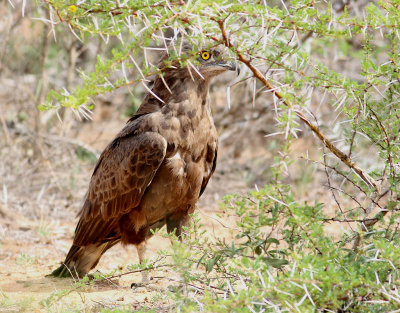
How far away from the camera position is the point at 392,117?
11.5 feet

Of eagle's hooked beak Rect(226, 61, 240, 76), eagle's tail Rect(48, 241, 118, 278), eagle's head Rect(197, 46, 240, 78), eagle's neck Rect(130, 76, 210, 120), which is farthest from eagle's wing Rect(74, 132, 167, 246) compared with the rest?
eagle's hooked beak Rect(226, 61, 240, 76)

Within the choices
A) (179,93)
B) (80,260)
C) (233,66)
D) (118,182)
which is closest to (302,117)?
(233,66)

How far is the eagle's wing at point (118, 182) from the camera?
475 cm

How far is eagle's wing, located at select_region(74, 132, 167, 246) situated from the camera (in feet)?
15.6

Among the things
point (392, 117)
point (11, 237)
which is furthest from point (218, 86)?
point (392, 117)

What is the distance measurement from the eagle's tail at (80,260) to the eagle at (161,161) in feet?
0.58

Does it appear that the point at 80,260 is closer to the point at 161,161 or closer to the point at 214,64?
the point at 161,161

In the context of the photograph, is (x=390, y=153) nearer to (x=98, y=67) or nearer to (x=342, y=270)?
(x=342, y=270)

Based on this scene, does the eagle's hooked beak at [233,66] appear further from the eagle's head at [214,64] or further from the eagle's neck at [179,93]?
the eagle's neck at [179,93]

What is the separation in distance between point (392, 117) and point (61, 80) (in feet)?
24.2

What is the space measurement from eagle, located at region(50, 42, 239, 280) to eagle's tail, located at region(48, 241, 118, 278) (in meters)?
0.18

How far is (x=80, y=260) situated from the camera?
5.46 meters

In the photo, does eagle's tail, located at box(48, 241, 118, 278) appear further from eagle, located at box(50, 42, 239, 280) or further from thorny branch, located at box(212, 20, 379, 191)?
thorny branch, located at box(212, 20, 379, 191)

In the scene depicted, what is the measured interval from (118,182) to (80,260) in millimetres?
891
